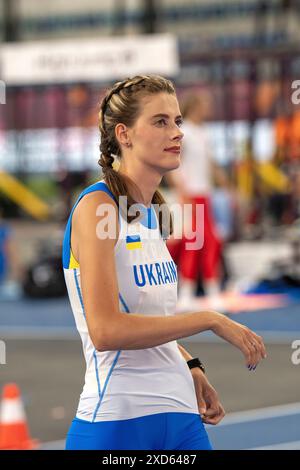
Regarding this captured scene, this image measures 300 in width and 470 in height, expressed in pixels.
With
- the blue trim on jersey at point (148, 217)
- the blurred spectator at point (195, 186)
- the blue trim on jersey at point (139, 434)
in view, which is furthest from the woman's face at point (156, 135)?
the blurred spectator at point (195, 186)

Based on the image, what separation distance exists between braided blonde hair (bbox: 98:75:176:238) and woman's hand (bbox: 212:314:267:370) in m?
0.38

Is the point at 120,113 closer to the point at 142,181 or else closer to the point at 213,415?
the point at 142,181

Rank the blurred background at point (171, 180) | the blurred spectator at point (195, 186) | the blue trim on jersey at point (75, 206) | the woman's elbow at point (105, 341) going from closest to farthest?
the woman's elbow at point (105, 341), the blue trim on jersey at point (75, 206), the blurred background at point (171, 180), the blurred spectator at point (195, 186)

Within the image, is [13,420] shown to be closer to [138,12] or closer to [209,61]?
[209,61]

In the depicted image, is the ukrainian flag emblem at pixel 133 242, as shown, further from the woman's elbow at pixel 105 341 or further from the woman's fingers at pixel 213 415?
the woman's fingers at pixel 213 415

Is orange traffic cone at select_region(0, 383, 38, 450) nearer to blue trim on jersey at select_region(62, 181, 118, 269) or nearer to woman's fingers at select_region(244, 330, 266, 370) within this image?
blue trim on jersey at select_region(62, 181, 118, 269)

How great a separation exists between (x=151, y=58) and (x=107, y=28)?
6.83 meters

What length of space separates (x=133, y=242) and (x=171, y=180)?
766cm

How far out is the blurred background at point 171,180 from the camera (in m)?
7.98

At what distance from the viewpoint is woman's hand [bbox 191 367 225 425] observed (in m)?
3.11

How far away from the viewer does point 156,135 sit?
2906 millimetres

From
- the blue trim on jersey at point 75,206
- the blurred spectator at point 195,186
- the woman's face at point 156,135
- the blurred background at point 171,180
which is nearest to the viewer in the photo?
the blue trim on jersey at point 75,206
